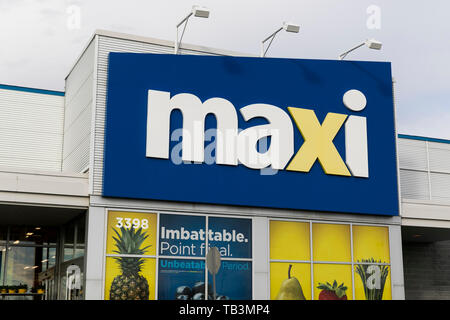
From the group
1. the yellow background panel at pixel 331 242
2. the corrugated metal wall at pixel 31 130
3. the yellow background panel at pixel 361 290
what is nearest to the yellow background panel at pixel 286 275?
the yellow background panel at pixel 331 242

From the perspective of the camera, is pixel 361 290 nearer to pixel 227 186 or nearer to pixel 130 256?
pixel 227 186

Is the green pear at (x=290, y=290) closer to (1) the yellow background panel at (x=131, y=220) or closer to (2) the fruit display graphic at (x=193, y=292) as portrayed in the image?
(2) the fruit display graphic at (x=193, y=292)

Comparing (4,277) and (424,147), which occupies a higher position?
(424,147)

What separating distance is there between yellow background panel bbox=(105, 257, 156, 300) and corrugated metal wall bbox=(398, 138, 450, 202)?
13.9m

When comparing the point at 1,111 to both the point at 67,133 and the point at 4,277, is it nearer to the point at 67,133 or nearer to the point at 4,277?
the point at 67,133

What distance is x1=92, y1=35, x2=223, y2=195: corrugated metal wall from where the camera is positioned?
2075 centimetres

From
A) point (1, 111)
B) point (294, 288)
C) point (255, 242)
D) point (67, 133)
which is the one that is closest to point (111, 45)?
point (67, 133)

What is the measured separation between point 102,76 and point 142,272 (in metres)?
6.38

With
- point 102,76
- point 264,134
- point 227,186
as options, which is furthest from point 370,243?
point 102,76

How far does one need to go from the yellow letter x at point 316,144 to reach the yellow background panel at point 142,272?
5.93 metres

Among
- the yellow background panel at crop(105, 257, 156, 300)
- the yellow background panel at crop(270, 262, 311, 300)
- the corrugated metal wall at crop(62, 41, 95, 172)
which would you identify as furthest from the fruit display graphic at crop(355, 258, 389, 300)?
the corrugated metal wall at crop(62, 41, 95, 172)

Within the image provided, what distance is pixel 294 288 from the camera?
2222 cm

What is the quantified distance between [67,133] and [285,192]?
860 cm

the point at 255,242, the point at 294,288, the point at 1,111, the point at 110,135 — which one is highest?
the point at 1,111
